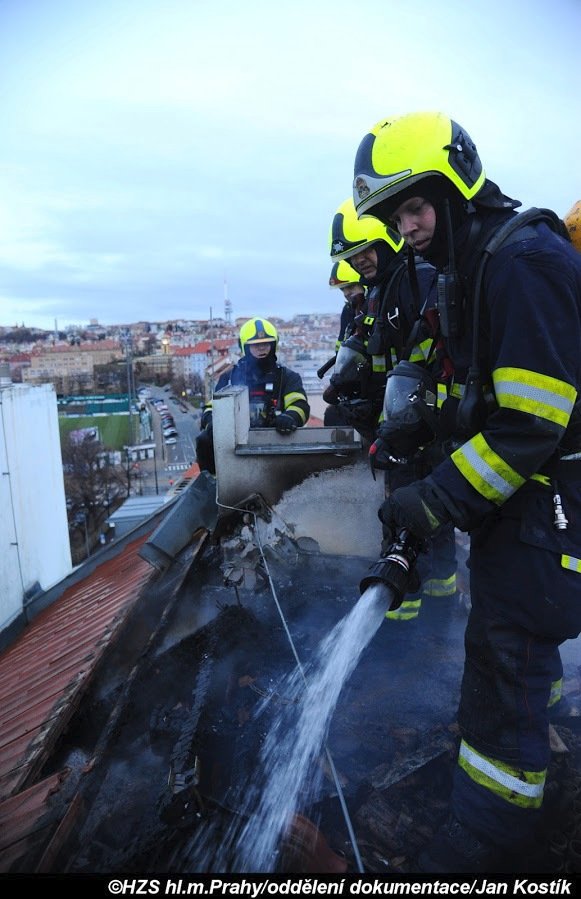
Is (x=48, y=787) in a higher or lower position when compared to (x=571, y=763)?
higher

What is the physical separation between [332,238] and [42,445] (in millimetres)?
7769

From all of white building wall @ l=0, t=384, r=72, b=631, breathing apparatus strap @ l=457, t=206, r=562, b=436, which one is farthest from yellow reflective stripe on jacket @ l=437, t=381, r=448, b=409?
white building wall @ l=0, t=384, r=72, b=631

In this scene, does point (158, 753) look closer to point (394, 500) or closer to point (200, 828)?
point (200, 828)

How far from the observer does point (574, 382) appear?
1891 mm

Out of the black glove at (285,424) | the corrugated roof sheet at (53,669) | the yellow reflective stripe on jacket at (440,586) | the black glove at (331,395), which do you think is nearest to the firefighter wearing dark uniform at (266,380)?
the black glove at (285,424)

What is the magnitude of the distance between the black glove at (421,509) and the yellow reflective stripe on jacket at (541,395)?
467 mm

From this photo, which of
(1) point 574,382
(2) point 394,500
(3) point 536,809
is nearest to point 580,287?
(1) point 574,382

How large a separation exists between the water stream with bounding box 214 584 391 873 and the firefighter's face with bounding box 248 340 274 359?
4013 millimetres

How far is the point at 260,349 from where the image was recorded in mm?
6609

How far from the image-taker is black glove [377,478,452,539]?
2.12 m

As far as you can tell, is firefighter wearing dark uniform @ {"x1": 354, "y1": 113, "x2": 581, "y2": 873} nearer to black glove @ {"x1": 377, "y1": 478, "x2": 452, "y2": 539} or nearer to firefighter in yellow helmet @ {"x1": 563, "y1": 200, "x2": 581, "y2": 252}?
black glove @ {"x1": 377, "y1": 478, "x2": 452, "y2": 539}

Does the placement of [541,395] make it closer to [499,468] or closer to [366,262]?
[499,468]

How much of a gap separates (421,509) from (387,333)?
203 cm

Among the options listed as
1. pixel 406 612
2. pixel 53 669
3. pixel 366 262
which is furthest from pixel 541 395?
pixel 53 669
